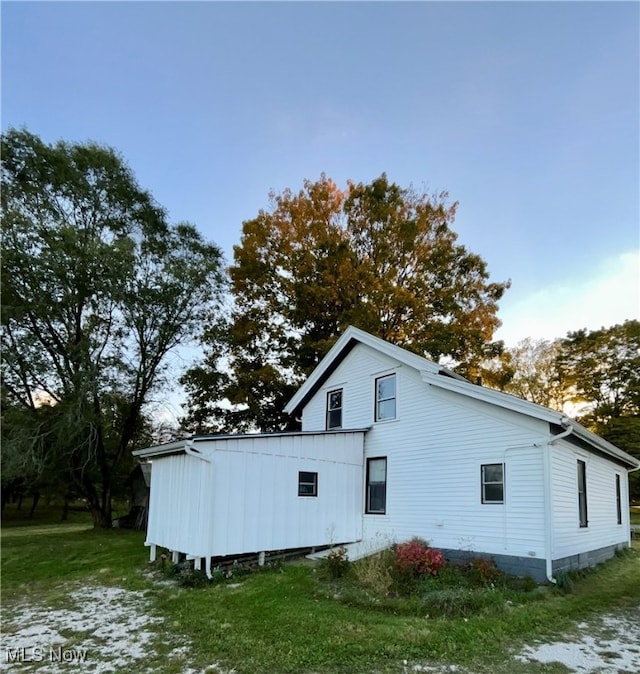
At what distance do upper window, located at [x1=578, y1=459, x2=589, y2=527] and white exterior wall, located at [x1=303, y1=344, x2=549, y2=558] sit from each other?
252cm

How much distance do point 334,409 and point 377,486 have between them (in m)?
3.01

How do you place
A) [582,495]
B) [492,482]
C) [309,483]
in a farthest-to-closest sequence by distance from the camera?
1. [309,483]
2. [582,495]
3. [492,482]

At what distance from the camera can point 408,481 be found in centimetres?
1162

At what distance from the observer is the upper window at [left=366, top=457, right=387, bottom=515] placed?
12273 millimetres

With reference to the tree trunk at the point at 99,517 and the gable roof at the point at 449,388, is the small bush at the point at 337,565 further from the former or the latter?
the tree trunk at the point at 99,517

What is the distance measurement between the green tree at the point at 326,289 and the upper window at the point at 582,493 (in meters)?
10.2

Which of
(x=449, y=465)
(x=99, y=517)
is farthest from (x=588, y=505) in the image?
(x=99, y=517)

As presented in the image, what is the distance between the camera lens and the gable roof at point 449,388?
9.00m

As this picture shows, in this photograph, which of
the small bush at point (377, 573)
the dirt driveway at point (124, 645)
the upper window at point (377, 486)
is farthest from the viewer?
the upper window at point (377, 486)

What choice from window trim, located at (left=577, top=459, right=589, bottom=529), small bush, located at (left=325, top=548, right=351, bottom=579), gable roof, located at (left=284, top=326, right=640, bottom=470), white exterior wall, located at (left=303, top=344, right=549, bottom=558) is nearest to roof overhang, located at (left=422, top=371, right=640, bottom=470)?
gable roof, located at (left=284, top=326, right=640, bottom=470)

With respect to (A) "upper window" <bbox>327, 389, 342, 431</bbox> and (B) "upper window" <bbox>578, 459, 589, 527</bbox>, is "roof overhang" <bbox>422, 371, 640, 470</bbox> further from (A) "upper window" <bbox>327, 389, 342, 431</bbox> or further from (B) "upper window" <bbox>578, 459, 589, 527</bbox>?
(A) "upper window" <bbox>327, 389, 342, 431</bbox>

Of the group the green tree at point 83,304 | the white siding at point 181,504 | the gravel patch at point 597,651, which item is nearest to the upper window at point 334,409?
the white siding at point 181,504

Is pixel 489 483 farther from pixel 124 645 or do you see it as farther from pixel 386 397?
pixel 124 645

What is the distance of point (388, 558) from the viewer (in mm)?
9016
